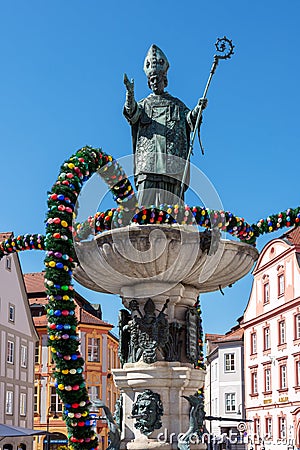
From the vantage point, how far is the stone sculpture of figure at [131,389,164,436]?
33.6ft

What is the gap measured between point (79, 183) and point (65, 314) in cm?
191

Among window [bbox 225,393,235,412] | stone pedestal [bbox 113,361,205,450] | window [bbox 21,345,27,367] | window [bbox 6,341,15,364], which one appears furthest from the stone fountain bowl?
window [bbox 225,393,235,412]

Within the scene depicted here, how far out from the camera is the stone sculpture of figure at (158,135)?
36.5ft

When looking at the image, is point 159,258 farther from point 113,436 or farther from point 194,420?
point 113,436

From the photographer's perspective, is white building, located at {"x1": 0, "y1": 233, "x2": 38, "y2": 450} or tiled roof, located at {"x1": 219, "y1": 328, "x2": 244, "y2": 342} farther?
tiled roof, located at {"x1": 219, "y1": 328, "x2": 244, "y2": 342}

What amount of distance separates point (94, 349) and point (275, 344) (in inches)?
485

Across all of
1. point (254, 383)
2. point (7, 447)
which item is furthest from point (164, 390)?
point (254, 383)

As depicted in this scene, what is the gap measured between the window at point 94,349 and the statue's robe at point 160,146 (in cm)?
3969

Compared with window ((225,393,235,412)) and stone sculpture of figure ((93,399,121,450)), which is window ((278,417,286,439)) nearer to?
window ((225,393,235,412))

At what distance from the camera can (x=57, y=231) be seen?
33.3 feet

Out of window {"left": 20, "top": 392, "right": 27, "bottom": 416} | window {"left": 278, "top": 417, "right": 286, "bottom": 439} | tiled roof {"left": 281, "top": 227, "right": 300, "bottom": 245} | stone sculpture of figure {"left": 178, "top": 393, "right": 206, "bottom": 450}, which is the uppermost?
tiled roof {"left": 281, "top": 227, "right": 300, "bottom": 245}

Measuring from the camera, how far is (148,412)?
10.2 meters

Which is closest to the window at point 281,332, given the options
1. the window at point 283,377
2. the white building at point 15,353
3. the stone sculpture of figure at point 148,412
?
the window at point 283,377

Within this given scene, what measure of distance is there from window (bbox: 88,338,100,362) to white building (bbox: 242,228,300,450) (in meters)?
9.39
